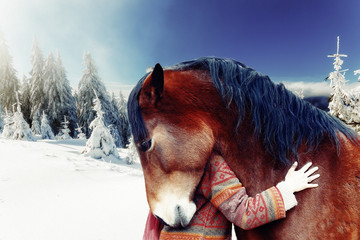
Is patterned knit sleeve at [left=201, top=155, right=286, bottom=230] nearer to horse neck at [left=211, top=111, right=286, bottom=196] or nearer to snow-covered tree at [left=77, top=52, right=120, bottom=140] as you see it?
horse neck at [left=211, top=111, right=286, bottom=196]

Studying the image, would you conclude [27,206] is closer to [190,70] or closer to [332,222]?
[190,70]

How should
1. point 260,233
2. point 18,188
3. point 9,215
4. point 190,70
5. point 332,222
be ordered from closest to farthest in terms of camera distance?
point 332,222
point 260,233
point 190,70
point 9,215
point 18,188

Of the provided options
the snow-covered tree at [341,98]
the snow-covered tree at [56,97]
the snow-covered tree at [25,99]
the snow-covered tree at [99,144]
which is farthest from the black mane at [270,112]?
the snow-covered tree at [25,99]

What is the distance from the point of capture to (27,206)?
4805mm

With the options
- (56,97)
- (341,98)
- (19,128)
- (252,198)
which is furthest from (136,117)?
(56,97)

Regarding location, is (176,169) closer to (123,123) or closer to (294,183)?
(294,183)

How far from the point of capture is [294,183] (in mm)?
1194

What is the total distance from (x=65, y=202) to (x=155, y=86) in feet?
17.1

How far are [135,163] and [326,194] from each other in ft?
41.8

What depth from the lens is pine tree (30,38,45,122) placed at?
28.8 meters

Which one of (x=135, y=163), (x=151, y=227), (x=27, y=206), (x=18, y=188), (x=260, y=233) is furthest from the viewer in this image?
(x=135, y=163)

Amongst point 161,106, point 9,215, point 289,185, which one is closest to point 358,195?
point 289,185

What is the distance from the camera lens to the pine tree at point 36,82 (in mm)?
28797

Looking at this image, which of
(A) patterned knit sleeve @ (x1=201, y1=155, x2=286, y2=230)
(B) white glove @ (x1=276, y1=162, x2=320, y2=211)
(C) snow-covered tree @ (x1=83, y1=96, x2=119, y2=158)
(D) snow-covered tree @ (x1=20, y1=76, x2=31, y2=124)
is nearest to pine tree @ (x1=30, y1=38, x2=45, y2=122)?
(D) snow-covered tree @ (x1=20, y1=76, x2=31, y2=124)
